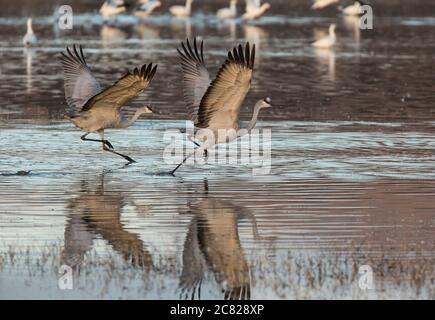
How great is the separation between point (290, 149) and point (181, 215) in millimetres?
4766

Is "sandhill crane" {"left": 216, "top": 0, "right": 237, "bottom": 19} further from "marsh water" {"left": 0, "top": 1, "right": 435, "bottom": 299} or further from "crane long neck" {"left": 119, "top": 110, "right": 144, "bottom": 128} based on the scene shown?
"crane long neck" {"left": 119, "top": 110, "right": 144, "bottom": 128}

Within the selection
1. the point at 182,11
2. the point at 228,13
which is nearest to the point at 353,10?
the point at 228,13

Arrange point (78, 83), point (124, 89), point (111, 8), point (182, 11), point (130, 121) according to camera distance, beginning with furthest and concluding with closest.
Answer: point (182, 11)
point (111, 8)
point (78, 83)
point (130, 121)
point (124, 89)

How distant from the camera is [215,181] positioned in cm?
1399

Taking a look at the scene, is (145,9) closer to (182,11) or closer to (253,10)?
(182,11)

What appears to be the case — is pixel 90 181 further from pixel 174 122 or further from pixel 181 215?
pixel 174 122

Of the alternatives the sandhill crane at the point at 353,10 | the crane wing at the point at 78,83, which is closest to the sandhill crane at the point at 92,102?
the crane wing at the point at 78,83

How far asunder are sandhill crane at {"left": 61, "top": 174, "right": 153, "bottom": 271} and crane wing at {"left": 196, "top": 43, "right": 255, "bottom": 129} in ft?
5.10

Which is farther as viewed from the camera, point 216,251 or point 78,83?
point 78,83

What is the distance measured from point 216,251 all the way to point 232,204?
2345 mm

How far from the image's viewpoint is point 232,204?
1255cm

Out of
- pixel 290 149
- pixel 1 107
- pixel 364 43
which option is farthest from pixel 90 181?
pixel 364 43

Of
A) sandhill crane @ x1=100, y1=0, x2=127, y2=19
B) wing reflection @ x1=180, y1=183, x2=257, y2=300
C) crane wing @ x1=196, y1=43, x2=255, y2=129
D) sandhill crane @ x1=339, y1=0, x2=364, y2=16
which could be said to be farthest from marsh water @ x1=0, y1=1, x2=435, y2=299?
sandhill crane @ x1=339, y1=0, x2=364, y2=16

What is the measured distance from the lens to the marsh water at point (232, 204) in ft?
30.5
